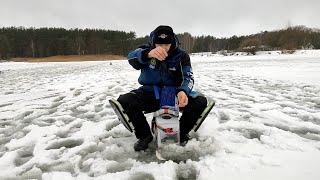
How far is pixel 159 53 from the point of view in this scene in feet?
11.8

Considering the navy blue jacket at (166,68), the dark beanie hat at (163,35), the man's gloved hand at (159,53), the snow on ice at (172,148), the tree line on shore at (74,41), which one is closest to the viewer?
the snow on ice at (172,148)

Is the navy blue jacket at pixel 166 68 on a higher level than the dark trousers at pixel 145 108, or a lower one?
higher

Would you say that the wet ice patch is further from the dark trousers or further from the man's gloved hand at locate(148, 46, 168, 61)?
the man's gloved hand at locate(148, 46, 168, 61)

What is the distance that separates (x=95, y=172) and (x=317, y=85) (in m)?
7.15

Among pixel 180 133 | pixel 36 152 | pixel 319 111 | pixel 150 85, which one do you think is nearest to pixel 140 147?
pixel 180 133

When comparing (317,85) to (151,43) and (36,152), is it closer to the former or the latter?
(151,43)

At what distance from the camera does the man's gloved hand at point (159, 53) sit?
3594 mm

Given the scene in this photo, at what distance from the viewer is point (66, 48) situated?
68375 mm

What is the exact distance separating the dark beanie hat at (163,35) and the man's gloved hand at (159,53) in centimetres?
20

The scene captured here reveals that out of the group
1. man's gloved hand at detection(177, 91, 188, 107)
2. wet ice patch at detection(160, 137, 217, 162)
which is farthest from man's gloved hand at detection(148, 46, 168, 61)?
wet ice patch at detection(160, 137, 217, 162)

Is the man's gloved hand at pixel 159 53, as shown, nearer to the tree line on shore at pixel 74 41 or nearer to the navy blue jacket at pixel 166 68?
the navy blue jacket at pixel 166 68

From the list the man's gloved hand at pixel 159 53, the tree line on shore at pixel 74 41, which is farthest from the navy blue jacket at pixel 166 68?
the tree line on shore at pixel 74 41

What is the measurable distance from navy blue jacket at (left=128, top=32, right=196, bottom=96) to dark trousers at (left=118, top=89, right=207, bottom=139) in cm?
11

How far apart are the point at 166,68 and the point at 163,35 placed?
0.37 m
